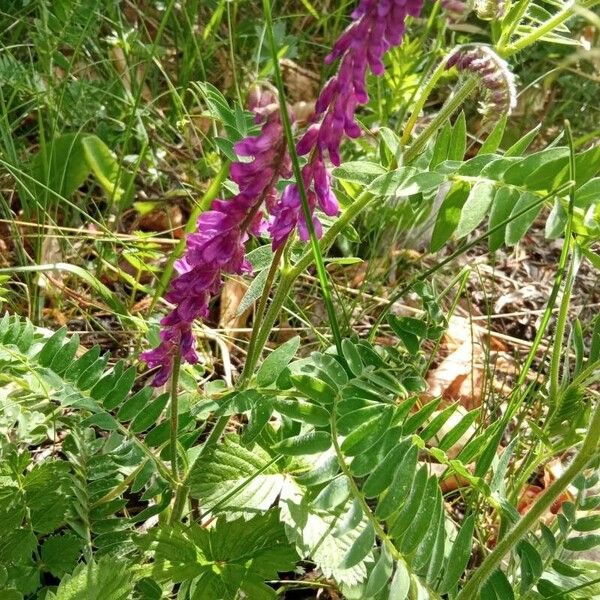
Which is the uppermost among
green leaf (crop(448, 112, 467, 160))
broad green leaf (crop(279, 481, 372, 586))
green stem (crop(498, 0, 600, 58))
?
green stem (crop(498, 0, 600, 58))

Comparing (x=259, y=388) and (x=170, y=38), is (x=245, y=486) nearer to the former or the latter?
(x=259, y=388)

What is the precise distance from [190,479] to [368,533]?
1.33 feet

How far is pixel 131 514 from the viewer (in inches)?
70.4

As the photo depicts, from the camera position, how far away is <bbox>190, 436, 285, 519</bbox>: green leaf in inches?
57.9

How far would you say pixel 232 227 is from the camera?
1179 millimetres

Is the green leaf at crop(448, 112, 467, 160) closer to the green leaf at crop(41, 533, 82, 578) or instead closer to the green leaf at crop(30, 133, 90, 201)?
the green leaf at crop(41, 533, 82, 578)

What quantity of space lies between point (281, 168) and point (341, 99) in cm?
13

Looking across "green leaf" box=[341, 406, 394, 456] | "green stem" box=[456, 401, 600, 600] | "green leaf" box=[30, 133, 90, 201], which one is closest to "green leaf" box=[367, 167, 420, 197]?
"green leaf" box=[341, 406, 394, 456]

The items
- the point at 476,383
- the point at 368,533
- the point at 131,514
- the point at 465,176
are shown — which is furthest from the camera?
the point at 476,383

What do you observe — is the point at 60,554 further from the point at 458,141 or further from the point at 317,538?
the point at 458,141

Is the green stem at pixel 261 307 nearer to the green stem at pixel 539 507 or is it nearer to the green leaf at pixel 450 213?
the green leaf at pixel 450 213

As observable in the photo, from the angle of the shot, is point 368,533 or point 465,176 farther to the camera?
point 465,176

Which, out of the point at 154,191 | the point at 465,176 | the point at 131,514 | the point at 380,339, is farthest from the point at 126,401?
the point at 154,191

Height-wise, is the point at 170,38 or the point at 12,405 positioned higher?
the point at 170,38
